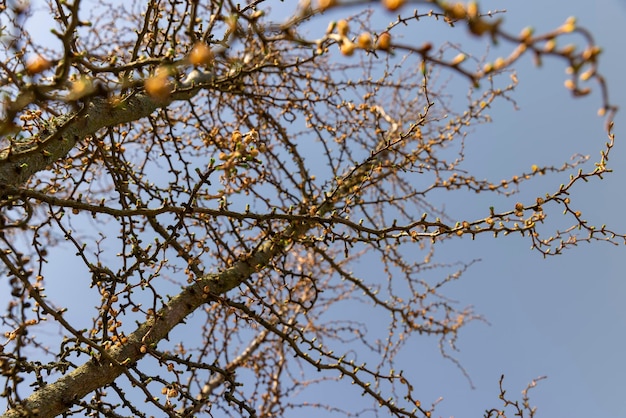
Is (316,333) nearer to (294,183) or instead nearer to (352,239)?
(294,183)

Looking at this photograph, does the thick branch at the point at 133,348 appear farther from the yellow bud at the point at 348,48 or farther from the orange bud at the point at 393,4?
the orange bud at the point at 393,4

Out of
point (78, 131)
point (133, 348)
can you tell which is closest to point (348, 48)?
point (78, 131)

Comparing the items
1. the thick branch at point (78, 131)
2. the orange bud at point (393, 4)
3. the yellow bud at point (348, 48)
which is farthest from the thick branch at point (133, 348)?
the orange bud at point (393, 4)

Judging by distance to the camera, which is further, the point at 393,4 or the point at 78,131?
the point at 78,131

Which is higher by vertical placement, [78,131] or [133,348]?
[78,131]

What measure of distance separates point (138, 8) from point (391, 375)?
4.20m

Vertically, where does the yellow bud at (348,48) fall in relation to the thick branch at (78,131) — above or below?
below

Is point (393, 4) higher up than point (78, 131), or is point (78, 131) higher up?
point (78, 131)

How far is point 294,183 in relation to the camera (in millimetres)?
4234

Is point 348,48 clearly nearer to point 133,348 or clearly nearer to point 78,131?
point 78,131

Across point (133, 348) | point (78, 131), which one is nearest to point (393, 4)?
point (78, 131)

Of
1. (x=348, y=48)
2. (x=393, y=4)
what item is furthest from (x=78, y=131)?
(x=393, y=4)

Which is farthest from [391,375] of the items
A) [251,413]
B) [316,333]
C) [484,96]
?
[316,333]

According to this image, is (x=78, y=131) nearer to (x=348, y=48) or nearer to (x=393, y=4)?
(x=348, y=48)
